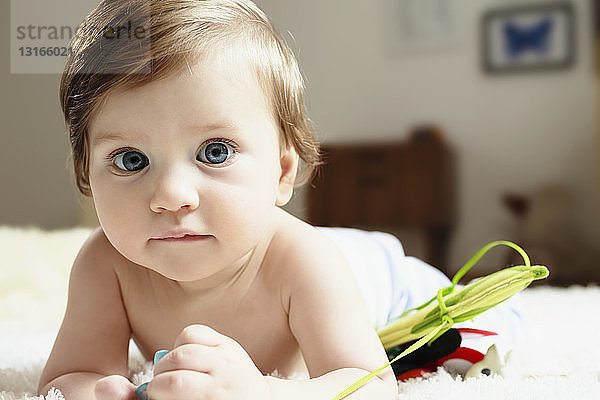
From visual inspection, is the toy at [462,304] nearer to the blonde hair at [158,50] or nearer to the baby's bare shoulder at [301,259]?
the baby's bare shoulder at [301,259]

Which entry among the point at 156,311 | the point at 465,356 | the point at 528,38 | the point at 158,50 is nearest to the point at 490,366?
the point at 465,356

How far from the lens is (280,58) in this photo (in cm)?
72

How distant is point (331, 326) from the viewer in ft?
2.15

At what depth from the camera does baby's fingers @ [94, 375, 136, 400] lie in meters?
0.52

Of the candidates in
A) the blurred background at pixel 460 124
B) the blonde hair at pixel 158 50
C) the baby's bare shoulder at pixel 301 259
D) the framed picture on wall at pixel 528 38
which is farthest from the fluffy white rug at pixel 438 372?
the framed picture on wall at pixel 528 38

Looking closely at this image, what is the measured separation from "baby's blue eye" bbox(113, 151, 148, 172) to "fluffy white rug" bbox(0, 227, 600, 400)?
20cm

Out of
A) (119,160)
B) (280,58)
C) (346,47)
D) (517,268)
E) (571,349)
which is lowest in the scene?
(571,349)

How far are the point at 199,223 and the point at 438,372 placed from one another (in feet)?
1.01

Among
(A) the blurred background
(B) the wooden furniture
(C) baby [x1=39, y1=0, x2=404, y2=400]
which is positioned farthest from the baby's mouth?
(B) the wooden furniture

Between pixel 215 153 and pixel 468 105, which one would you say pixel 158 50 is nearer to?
pixel 215 153

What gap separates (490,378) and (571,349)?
262 millimetres

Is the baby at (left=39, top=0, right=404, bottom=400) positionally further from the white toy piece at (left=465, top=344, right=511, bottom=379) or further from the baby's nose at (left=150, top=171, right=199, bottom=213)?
the white toy piece at (left=465, top=344, right=511, bottom=379)

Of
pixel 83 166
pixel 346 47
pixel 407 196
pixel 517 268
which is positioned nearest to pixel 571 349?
pixel 517 268

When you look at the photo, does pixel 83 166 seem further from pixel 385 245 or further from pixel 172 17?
pixel 385 245
